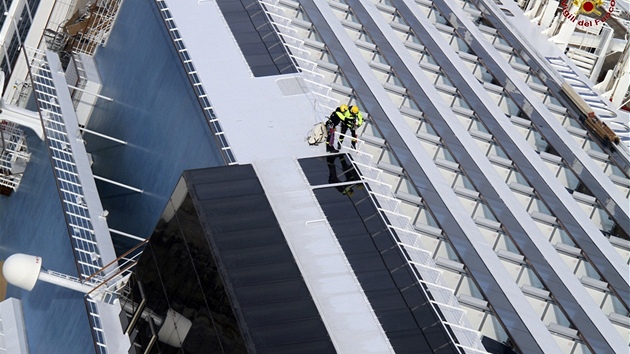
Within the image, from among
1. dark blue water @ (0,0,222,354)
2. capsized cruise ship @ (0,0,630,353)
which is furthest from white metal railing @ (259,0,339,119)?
dark blue water @ (0,0,222,354)

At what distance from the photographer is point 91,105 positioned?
215 feet

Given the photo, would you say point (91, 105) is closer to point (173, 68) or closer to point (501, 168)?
point (173, 68)

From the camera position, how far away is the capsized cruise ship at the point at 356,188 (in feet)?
123

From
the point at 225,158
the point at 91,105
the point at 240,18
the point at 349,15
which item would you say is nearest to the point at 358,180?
the point at 225,158

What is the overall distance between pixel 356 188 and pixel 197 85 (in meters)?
11.4

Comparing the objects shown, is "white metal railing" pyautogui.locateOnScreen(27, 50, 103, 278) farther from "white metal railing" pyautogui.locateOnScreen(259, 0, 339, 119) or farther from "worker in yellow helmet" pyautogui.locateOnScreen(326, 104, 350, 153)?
"white metal railing" pyautogui.locateOnScreen(259, 0, 339, 119)

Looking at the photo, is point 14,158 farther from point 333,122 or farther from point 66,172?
point 333,122

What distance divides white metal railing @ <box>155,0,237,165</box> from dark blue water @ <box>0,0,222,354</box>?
1.74 feet

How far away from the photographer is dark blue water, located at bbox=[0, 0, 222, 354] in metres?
Answer: 49.7

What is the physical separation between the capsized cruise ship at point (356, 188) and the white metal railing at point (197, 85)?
4.7 inches

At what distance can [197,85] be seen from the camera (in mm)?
50469

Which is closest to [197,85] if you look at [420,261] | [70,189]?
[70,189]

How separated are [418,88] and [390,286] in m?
21.5

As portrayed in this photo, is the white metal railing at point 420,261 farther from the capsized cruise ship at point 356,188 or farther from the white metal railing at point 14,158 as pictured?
the white metal railing at point 14,158
